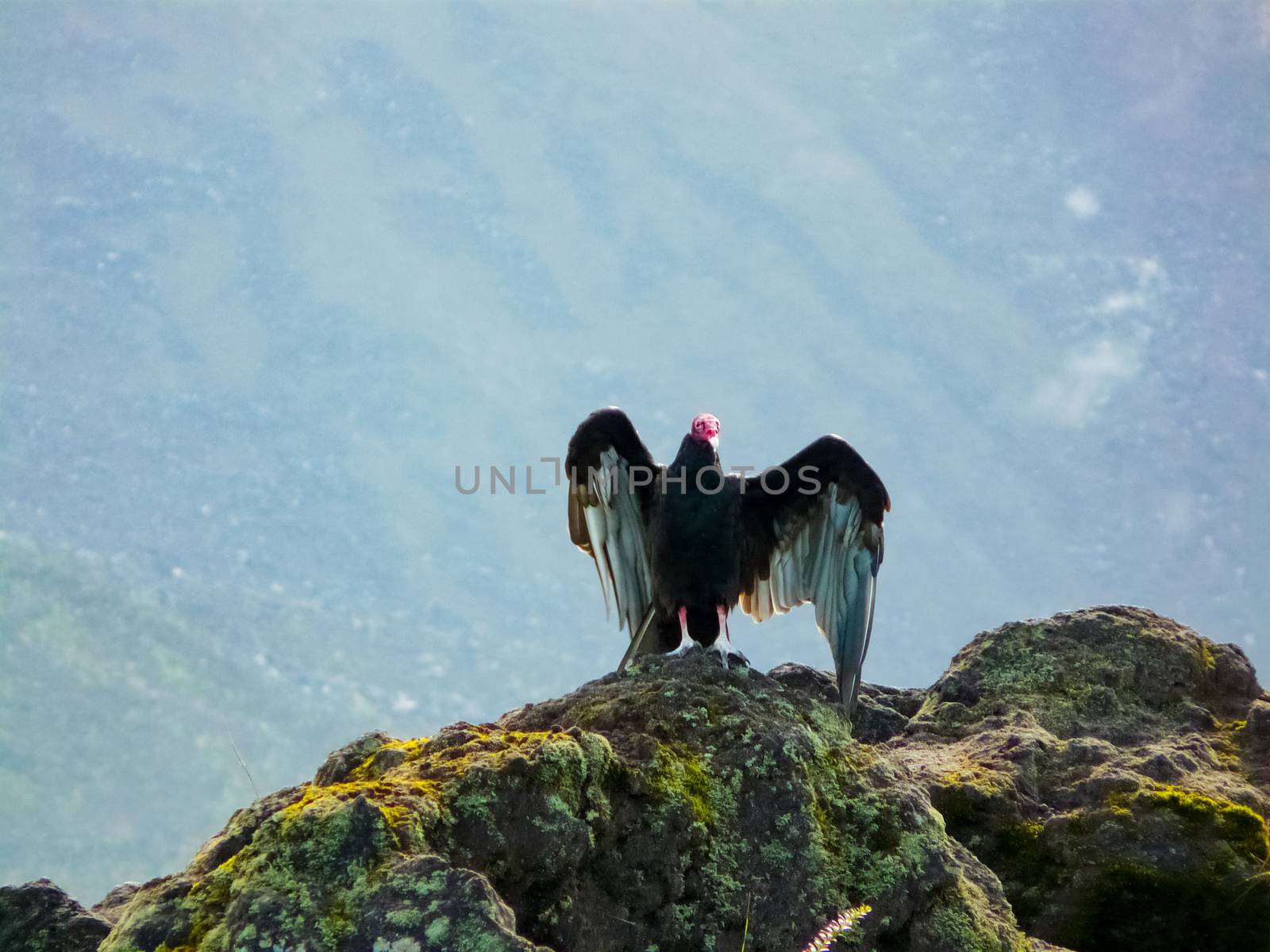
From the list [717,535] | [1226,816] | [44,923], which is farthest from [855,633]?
[44,923]

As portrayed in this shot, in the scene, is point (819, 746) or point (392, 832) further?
point (819, 746)

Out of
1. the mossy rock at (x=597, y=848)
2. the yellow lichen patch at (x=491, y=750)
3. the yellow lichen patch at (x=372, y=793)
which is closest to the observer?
the mossy rock at (x=597, y=848)

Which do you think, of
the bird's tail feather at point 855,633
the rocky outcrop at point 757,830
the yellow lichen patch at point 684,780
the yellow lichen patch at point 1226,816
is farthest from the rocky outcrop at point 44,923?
the yellow lichen patch at point 1226,816

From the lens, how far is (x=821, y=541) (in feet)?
23.2

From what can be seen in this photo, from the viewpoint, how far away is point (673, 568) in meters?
6.58

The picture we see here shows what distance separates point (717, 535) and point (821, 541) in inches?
33.2

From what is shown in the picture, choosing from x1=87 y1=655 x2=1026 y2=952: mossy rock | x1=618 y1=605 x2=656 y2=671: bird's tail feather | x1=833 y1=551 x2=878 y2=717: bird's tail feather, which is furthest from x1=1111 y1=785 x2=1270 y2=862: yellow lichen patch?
x1=618 y1=605 x2=656 y2=671: bird's tail feather

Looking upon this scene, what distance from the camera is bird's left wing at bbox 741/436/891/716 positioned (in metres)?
6.76

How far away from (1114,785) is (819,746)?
5.05 feet

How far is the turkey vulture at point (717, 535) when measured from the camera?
260 inches

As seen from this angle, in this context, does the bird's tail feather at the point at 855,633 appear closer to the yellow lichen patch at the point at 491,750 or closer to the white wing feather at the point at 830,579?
the white wing feather at the point at 830,579

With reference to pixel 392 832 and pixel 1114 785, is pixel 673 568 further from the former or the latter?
pixel 392 832

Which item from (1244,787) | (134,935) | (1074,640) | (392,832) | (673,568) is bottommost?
(134,935)

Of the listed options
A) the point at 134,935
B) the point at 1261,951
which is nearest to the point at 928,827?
the point at 1261,951
